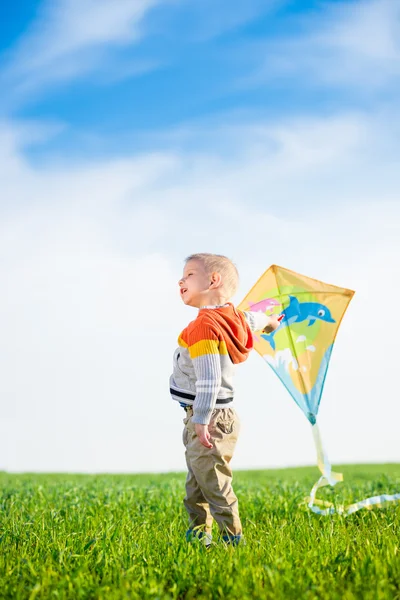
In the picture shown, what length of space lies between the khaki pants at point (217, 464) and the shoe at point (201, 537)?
0.56ft

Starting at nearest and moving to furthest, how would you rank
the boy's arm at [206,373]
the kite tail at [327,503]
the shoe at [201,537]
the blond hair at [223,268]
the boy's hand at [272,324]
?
the boy's arm at [206,373], the shoe at [201,537], the blond hair at [223,268], the boy's hand at [272,324], the kite tail at [327,503]

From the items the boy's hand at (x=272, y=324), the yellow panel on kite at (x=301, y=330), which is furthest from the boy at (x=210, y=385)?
the yellow panel on kite at (x=301, y=330)

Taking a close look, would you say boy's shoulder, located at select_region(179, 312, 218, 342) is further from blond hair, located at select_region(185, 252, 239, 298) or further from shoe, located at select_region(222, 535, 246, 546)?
shoe, located at select_region(222, 535, 246, 546)

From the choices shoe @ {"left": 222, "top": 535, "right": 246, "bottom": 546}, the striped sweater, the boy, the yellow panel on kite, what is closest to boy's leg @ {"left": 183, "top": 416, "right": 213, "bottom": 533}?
the boy

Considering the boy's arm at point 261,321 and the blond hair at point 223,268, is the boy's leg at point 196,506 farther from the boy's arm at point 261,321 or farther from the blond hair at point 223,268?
the blond hair at point 223,268

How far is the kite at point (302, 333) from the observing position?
6.49 m

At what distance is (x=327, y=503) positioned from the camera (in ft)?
23.0

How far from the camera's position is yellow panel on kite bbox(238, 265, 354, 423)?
21.3ft

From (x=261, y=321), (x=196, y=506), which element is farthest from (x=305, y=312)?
(x=196, y=506)

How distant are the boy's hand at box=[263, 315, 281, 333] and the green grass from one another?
1.77 meters

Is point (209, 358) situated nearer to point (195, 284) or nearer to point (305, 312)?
point (195, 284)

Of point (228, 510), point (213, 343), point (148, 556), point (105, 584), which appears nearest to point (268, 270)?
point (213, 343)

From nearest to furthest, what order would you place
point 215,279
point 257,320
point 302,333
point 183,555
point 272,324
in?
point 183,555 → point 215,279 → point 257,320 → point 272,324 → point 302,333

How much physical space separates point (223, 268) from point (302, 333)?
4.70ft
